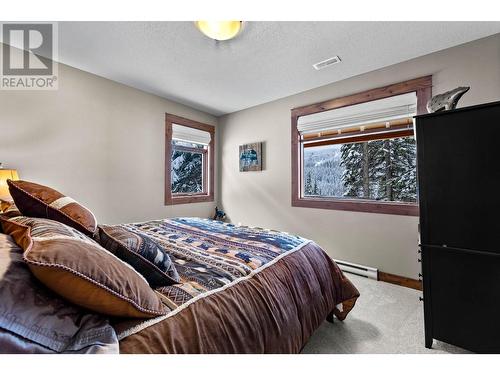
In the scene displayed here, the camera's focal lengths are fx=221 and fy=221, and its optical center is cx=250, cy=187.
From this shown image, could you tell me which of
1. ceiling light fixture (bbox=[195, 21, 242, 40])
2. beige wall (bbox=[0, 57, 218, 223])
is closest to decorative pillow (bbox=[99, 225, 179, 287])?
ceiling light fixture (bbox=[195, 21, 242, 40])

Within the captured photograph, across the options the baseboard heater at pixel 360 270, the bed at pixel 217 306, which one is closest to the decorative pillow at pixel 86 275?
the bed at pixel 217 306

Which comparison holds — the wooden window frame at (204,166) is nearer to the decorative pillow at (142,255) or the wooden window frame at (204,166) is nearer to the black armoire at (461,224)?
the decorative pillow at (142,255)

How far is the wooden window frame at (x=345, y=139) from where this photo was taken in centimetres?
236

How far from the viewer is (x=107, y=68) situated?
2564 mm

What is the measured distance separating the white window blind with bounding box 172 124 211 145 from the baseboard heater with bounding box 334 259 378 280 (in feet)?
9.73

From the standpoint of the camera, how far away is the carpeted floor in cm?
149

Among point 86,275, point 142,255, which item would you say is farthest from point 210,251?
point 86,275

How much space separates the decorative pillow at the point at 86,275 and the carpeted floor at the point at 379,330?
1.26 m

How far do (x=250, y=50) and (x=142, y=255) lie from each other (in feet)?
7.08

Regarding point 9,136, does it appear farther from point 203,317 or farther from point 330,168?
point 330,168

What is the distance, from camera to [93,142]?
273 cm

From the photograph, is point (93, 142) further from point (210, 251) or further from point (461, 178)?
point (461, 178)

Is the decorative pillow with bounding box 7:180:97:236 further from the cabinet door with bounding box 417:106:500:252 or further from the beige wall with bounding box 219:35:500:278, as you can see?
the beige wall with bounding box 219:35:500:278
